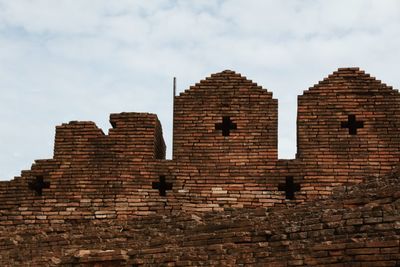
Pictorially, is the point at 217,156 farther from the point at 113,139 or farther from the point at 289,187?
the point at 113,139

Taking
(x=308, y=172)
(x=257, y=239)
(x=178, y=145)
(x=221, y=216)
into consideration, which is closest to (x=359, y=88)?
(x=308, y=172)

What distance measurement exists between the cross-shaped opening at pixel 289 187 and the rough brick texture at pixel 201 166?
0.02 meters

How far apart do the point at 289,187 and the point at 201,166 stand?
5.09 ft

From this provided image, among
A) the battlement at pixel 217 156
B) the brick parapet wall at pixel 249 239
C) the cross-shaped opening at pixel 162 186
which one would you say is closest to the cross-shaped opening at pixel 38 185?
the battlement at pixel 217 156

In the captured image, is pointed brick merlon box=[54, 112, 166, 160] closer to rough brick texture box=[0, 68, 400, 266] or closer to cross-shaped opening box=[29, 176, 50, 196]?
rough brick texture box=[0, 68, 400, 266]

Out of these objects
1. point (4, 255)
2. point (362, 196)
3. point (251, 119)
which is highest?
point (251, 119)

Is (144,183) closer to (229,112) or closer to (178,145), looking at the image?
(178,145)

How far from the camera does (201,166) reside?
15.8 metres

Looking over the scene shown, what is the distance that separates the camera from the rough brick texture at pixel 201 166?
1472cm

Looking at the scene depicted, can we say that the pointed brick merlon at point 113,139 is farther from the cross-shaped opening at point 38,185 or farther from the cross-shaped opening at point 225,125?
the cross-shaped opening at point 225,125

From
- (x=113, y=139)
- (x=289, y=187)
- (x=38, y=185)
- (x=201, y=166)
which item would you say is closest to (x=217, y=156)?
(x=201, y=166)

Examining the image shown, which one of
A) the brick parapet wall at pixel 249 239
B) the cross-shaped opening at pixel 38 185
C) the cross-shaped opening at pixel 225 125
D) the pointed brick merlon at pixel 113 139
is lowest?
the brick parapet wall at pixel 249 239

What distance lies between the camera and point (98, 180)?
15.7m

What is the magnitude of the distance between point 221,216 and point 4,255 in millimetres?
3262
